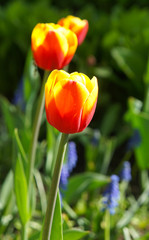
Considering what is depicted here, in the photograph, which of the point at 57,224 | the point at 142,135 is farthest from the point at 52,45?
the point at 142,135

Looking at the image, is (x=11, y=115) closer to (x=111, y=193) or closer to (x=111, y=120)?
(x=111, y=193)

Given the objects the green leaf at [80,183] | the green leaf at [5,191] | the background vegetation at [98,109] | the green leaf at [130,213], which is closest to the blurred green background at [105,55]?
the background vegetation at [98,109]

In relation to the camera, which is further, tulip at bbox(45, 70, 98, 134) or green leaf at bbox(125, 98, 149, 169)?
green leaf at bbox(125, 98, 149, 169)

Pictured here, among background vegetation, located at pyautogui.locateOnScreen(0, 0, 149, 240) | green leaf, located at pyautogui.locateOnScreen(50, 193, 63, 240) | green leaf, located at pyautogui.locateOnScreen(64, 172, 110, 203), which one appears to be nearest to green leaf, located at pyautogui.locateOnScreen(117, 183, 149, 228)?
background vegetation, located at pyautogui.locateOnScreen(0, 0, 149, 240)

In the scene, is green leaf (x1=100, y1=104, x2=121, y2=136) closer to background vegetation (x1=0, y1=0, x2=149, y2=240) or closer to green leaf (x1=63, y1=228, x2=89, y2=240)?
background vegetation (x1=0, y1=0, x2=149, y2=240)

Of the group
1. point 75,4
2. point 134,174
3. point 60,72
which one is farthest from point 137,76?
point 75,4

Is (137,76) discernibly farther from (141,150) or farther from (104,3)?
(104,3)
